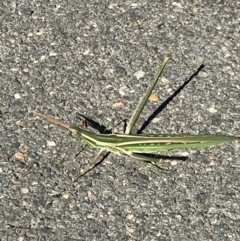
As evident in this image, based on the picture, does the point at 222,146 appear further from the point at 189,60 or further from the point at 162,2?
the point at 162,2

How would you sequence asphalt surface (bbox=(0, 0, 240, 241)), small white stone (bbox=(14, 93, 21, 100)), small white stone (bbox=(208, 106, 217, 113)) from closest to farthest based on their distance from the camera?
asphalt surface (bbox=(0, 0, 240, 241)) → small white stone (bbox=(208, 106, 217, 113)) → small white stone (bbox=(14, 93, 21, 100))

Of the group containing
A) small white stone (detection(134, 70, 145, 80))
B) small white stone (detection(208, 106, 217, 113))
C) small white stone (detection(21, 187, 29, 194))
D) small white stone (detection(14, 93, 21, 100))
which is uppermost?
small white stone (detection(208, 106, 217, 113))

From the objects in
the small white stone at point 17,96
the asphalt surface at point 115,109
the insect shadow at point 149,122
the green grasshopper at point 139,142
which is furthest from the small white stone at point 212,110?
the small white stone at point 17,96

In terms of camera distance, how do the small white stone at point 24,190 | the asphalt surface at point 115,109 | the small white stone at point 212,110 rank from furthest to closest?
the small white stone at point 212,110, the small white stone at point 24,190, the asphalt surface at point 115,109

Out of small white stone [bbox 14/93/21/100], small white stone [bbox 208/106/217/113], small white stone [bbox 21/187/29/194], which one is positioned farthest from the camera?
small white stone [bbox 14/93/21/100]

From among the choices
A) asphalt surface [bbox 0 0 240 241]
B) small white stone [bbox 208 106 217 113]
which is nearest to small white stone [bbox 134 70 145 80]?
asphalt surface [bbox 0 0 240 241]

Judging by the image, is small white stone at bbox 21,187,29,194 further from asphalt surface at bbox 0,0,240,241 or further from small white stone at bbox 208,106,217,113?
small white stone at bbox 208,106,217,113

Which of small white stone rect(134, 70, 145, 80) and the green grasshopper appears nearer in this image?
the green grasshopper

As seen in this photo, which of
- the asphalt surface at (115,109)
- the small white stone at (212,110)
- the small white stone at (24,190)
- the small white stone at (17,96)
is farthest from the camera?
the small white stone at (17,96)

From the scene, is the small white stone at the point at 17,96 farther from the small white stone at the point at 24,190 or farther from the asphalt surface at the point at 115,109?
the small white stone at the point at 24,190
